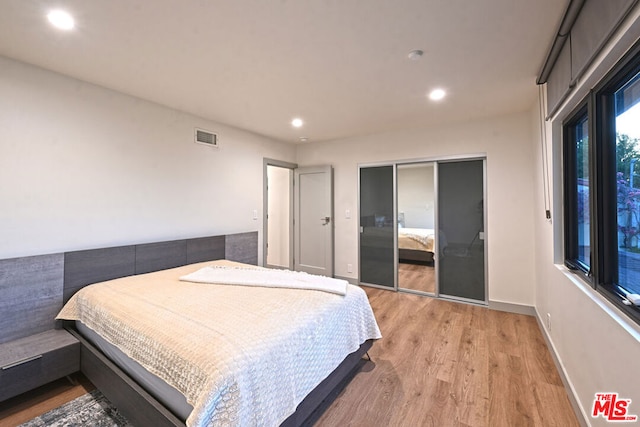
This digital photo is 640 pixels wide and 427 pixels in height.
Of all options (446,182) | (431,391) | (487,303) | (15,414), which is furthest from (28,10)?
(487,303)

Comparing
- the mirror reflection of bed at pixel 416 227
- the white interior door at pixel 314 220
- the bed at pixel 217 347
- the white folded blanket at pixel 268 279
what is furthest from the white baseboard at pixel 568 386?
the white interior door at pixel 314 220

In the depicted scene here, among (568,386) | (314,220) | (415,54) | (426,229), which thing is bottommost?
(568,386)

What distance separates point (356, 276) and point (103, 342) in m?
3.35

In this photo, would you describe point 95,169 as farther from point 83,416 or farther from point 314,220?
point 314,220

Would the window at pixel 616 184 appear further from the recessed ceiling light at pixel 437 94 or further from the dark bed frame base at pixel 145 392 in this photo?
the dark bed frame base at pixel 145 392

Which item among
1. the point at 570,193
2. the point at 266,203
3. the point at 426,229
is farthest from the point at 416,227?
the point at 570,193

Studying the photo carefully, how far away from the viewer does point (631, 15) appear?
1.08m

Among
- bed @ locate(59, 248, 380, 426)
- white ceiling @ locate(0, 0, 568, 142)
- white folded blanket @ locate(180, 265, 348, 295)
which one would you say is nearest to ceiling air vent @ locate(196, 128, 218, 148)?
white ceiling @ locate(0, 0, 568, 142)

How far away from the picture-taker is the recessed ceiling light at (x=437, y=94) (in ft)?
8.93

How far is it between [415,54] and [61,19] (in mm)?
2293

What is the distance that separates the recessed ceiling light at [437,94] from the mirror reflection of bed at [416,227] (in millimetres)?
1661

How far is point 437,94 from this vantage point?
9.18 ft

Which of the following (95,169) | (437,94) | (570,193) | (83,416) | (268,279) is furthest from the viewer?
(437,94)

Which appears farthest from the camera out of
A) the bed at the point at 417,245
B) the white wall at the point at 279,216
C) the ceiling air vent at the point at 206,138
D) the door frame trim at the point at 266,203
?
the white wall at the point at 279,216
